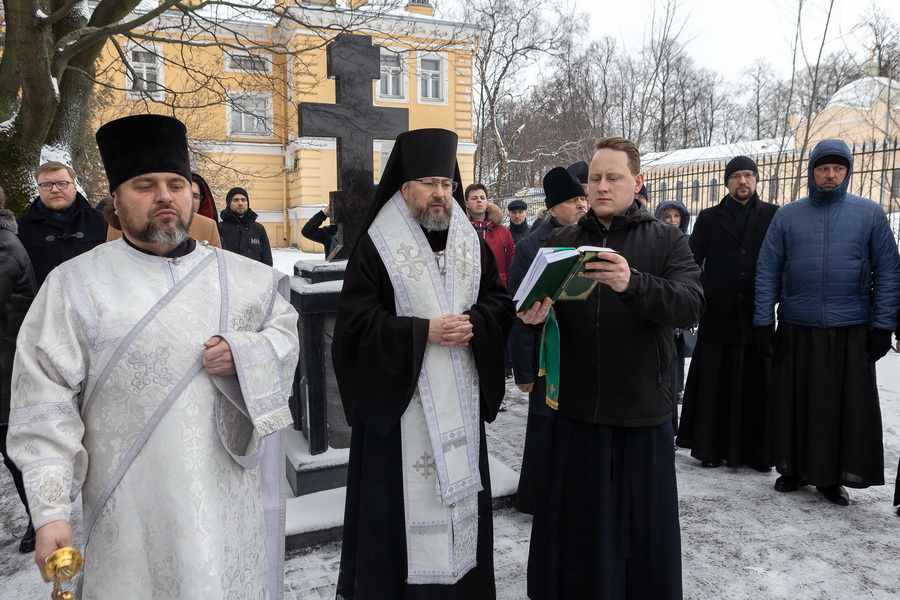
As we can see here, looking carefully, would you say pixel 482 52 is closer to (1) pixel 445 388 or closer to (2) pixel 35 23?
(2) pixel 35 23

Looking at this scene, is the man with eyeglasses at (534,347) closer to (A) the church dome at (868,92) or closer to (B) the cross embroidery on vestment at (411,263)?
(B) the cross embroidery on vestment at (411,263)

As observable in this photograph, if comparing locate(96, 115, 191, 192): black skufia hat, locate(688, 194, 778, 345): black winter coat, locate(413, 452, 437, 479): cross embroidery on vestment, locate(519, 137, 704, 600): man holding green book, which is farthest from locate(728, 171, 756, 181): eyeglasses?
locate(96, 115, 191, 192): black skufia hat

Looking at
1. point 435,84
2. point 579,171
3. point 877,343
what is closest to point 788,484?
point 877,343

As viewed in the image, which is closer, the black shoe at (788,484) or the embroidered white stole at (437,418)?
the embroidered white stole at (437,418)

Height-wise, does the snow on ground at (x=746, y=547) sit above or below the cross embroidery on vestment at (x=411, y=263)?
below

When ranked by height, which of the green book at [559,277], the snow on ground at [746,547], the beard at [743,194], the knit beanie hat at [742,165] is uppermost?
the knit beanie hat at [742,165]

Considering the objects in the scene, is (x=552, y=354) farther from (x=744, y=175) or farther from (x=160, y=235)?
(x=744, y=175)

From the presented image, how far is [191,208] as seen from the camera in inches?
83.3

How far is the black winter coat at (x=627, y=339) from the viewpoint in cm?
255

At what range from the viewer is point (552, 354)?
2658mm

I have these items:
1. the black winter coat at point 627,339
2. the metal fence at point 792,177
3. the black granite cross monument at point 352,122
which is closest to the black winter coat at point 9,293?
the black granite cross monument at point 352,122

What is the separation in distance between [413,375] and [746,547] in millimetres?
2247

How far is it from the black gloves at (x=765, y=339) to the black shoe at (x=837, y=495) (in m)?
0.90

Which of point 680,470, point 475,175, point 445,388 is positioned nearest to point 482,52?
point 475,175
